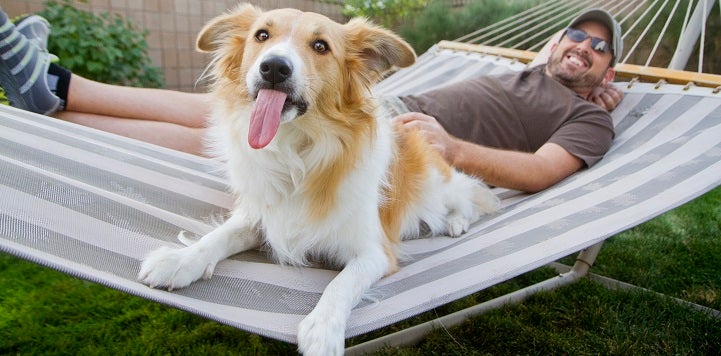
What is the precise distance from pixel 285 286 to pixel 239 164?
558 mm

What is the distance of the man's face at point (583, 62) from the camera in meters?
3.19

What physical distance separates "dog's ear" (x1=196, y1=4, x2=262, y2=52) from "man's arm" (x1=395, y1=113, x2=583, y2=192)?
36.6 inches

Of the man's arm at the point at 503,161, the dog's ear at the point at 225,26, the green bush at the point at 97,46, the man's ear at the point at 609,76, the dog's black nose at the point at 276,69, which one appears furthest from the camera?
the green bush at the point at 97,46

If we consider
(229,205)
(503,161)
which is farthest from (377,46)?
(503,161)

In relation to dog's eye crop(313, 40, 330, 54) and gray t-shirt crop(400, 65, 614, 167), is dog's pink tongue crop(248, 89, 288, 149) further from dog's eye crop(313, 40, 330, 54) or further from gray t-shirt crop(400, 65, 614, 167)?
gray t-shirt crop(400, 65, 614, 167)

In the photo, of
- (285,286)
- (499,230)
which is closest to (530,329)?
(499,230)

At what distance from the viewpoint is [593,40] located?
3.18m

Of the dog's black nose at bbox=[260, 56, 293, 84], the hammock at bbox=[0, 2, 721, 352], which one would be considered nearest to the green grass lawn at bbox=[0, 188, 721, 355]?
the hammock at bbox=[0, 2, 721, 352]

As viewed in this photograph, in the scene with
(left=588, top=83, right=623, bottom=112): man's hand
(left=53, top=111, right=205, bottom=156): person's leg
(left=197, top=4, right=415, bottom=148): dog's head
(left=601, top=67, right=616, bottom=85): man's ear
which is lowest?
(left=53, top=111, right=205, bottom=156): person's leg

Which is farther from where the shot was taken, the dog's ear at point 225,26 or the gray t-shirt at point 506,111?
the gray t-shirt at point 506,111

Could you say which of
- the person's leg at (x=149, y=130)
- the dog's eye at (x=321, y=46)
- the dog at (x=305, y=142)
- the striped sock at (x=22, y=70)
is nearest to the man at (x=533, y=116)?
the dog at (x=305, y=142)

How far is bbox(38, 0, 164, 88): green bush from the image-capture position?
161 inches

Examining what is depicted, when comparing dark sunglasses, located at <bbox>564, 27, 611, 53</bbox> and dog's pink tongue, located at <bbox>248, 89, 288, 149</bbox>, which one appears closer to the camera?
dog's pink tongue, located at <bbox>248, 89, 288, 149</bbox>

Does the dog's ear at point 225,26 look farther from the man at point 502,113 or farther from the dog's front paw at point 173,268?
the dog's front paw at point 173,268
